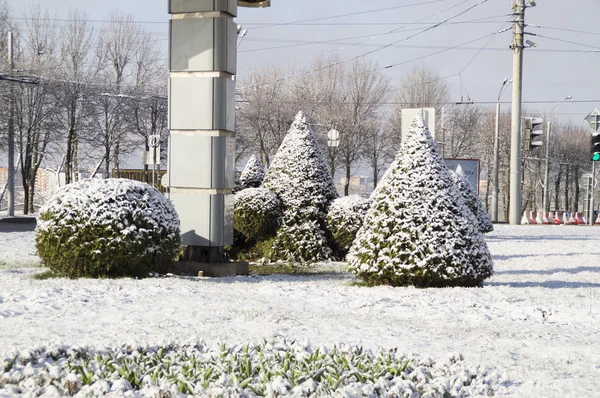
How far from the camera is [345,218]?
14.0 meters

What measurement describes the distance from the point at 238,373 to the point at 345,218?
9438mm

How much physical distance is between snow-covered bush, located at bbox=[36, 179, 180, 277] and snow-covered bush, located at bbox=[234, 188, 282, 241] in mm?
4224

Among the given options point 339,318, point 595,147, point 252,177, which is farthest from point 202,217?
point 595,147

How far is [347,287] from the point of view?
30.3 feet

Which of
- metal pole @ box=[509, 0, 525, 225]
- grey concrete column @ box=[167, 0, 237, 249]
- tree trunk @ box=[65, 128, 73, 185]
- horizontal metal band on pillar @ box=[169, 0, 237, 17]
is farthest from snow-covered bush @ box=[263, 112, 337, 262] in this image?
tree trunk @ box=[65, 128, 73, 185]

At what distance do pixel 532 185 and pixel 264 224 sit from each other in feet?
171

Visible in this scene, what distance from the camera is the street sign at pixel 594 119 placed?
2584cm

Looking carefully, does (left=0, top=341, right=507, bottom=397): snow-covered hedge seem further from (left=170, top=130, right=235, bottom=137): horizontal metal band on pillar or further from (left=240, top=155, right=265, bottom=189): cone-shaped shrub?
(left=240, top=155, right=265, bottom=189): cone-shaped shrub

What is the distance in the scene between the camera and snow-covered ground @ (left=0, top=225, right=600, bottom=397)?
5.56m

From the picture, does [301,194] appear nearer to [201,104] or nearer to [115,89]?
[201,104]

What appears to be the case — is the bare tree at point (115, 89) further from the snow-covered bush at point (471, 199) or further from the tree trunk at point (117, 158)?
the snow-covered bush at point (471, 199)

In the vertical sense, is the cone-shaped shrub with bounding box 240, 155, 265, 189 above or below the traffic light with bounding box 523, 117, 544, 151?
below

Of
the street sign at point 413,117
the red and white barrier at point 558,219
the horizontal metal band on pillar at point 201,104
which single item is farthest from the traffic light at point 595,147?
the red and white barrier at point 558,219

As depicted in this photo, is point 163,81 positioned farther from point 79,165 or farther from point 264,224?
point 264,224
